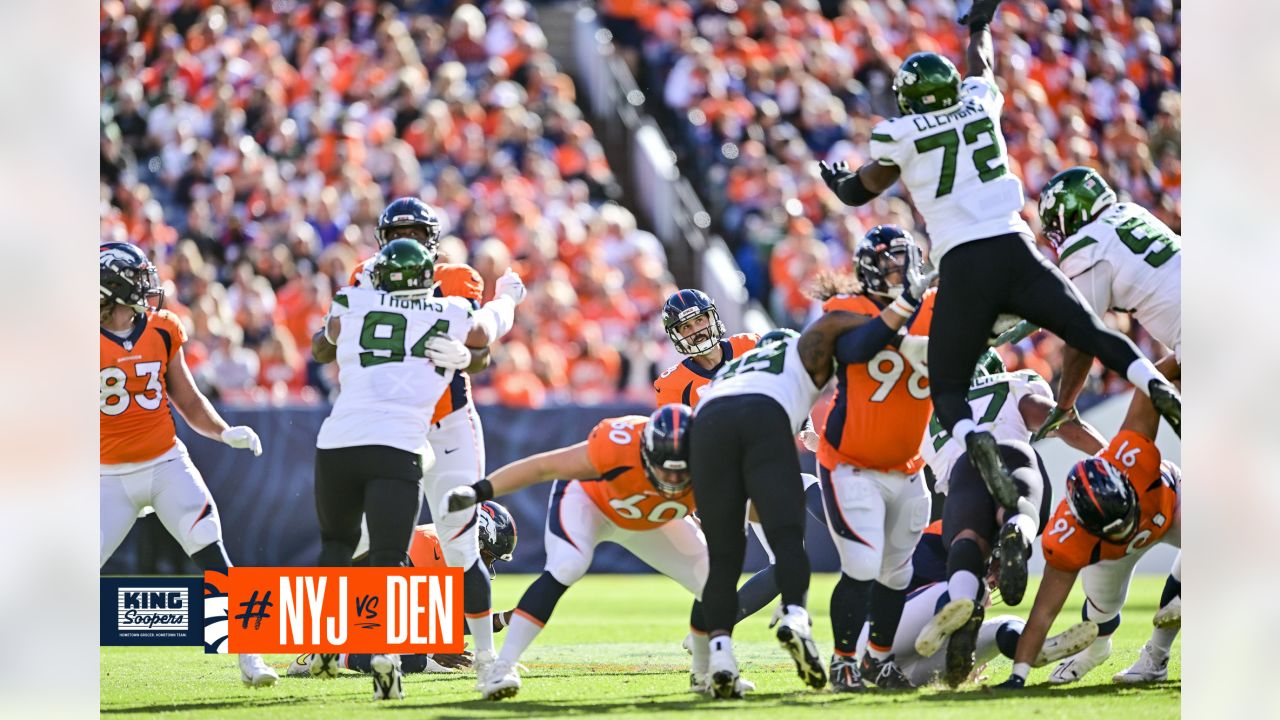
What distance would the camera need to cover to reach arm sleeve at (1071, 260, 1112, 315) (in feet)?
25.1

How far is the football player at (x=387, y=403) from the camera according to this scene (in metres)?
7.19

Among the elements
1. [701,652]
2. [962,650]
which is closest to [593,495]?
[701,652]

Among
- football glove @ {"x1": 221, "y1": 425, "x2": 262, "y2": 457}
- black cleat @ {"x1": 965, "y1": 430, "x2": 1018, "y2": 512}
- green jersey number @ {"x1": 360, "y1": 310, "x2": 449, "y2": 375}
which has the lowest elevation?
black cleat @ {"x1": 965, "y1": 430, "x2": 1018, "y2": 512}

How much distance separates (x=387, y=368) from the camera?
289 inches

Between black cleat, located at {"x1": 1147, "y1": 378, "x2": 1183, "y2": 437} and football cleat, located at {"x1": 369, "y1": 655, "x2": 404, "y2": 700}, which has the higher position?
black cleat, located at {"x1": 1147, "y1": 378, "x2": 1183, "y2": 437}

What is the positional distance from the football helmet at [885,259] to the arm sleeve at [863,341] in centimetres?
32

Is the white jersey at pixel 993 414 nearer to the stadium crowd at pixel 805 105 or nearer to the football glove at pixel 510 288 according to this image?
the football glove at pixel 510 288

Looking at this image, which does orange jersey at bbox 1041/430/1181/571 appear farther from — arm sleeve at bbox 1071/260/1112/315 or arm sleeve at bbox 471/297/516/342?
arm sleeve at bbox 471/297/516/342

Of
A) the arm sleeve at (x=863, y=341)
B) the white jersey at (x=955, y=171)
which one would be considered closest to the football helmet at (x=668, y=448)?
the arm sleeve at (x=863, y=341)

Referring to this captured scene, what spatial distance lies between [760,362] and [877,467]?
700 mm

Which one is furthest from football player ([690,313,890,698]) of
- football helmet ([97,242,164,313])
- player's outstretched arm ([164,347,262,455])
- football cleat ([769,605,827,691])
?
football helmet ([97,242,164,313])

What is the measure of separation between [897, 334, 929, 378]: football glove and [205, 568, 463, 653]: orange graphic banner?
2225mm

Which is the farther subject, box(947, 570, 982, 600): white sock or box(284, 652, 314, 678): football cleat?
box(284, 652, 314, 678): football cleat
